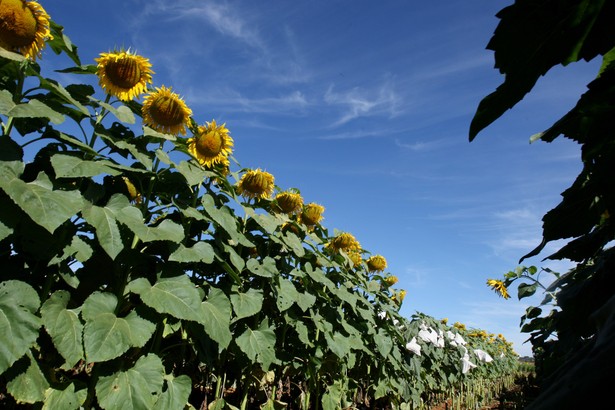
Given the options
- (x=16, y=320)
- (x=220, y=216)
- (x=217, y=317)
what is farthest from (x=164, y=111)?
(x=16, y=320)

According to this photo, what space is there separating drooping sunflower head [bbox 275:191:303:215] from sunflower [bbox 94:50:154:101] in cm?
152

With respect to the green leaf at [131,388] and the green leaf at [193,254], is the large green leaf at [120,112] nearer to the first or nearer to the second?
the green leaf at [193,254]

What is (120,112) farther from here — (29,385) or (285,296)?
(285,296)

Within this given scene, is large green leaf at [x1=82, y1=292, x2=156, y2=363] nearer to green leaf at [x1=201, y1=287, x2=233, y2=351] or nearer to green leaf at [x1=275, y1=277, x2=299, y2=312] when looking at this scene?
green leaf at [x1=201, y1=287, x2=233, y2=351]

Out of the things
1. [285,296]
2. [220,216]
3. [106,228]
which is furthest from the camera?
[285,296]

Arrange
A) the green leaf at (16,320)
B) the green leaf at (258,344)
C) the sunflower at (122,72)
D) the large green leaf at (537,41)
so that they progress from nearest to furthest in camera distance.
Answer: the large green leaf at (537,41), the green leaf at (16,320), the sunflower at (122,72), the green leaf at (258,344)

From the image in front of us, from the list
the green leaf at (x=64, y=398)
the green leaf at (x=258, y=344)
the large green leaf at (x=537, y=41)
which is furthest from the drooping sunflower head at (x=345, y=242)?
the large green leaf at (x=537, y=41)

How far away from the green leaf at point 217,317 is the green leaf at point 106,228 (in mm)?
547

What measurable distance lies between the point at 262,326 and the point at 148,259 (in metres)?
1.14

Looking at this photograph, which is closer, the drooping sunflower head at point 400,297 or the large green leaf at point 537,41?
the large green leaf at point 537,41

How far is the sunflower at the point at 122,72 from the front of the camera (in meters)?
2.45

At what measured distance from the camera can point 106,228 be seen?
198 centimetres

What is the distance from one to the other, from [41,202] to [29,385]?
78cm

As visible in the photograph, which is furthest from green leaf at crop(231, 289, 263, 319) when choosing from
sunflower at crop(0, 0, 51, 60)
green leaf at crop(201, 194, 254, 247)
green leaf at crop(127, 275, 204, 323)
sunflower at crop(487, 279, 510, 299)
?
sunflower at crop(487, 279, 510, 299)
